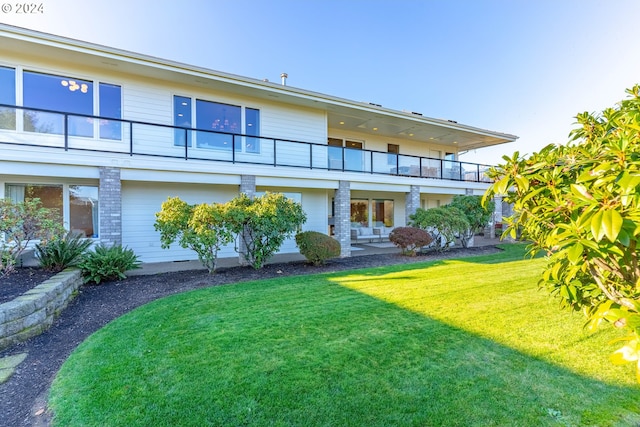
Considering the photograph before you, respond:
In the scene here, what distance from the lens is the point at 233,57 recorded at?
17.0 m

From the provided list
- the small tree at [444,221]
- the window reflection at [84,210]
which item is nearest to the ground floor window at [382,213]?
the small tree at [444,221]

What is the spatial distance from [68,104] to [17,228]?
541 cm

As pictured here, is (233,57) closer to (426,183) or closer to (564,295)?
(426,183)

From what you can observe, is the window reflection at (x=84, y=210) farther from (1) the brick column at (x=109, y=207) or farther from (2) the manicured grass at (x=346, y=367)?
(2) the manicured grass at (x=346, y=367)

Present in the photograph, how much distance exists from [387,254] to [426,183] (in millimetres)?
4457

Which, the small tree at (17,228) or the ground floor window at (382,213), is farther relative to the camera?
the ground floor window at (382,213)

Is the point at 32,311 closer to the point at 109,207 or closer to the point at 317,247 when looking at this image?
the point at 109,207

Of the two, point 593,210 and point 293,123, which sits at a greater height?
point 293,123

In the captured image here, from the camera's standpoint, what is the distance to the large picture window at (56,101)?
8680 millimetres

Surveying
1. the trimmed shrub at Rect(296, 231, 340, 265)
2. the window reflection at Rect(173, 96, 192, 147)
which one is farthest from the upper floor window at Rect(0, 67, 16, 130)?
the trimmed shrub at Rect(296, 231, 340, 265)

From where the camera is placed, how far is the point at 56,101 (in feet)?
32.2

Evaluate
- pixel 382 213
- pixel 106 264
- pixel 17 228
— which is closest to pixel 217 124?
pixel 106 264

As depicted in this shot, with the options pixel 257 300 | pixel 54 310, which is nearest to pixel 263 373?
pixel 257 300

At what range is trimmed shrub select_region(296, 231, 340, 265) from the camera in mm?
9836
